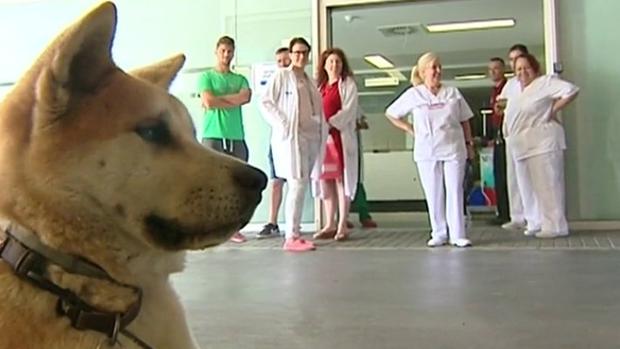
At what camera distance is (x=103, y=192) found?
1.01 meters

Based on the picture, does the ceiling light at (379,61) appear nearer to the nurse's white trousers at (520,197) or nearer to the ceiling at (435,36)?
the ceiling at (435,36)

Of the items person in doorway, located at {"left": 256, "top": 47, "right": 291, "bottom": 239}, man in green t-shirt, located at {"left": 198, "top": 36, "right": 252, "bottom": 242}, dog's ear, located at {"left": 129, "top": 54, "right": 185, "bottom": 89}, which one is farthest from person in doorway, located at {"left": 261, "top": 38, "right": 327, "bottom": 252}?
dog's ear, located at {"left": 129, "top": 54, "right": 185, "bottom": 89}

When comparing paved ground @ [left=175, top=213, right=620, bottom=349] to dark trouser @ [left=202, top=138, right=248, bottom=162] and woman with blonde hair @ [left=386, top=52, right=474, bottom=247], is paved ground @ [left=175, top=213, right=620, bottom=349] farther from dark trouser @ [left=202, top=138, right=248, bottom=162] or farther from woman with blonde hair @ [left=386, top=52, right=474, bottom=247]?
dark trouser @ [left=202, top=138, right=248, bottom=162]

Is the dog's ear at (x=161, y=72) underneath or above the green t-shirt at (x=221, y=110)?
underneath

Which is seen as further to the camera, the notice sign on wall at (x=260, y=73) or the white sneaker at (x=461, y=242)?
the notice sign on wall at (x=260, y=73)

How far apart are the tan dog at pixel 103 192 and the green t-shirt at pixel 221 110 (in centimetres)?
444

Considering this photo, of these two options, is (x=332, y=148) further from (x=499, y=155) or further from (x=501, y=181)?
(x=501, y=181)

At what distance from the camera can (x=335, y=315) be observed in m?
2.57

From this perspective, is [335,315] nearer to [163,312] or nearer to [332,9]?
[163,312]

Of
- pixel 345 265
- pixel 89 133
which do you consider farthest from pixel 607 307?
pixel 89 133

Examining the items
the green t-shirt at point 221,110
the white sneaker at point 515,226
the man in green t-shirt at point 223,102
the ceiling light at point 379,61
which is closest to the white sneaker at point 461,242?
the white sneaker at point 515,226

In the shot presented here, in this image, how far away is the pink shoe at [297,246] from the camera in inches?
187

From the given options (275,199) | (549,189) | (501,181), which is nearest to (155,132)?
(549,189)

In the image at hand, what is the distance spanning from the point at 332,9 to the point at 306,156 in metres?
2.37
